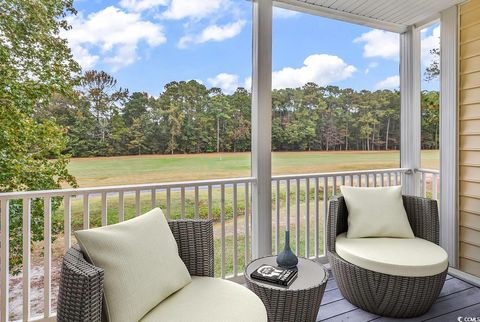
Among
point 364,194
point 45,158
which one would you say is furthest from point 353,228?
point 45,158

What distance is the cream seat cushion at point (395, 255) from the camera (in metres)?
A: 2.07

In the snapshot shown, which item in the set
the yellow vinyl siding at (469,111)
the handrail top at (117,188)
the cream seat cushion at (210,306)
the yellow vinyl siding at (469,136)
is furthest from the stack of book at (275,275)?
the yellow vinyl siding at (469,111)

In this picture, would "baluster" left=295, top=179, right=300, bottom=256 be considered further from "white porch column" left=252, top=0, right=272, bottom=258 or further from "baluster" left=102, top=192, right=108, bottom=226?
"baluster" left=102, top=192, right=108, bottom=226

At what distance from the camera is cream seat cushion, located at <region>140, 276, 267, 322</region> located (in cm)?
Result: 133

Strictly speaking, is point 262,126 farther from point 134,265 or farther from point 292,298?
point 134,265

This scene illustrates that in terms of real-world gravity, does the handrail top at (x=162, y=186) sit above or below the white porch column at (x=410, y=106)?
below

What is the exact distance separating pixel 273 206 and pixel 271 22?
1698 millimetres

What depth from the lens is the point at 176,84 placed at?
2.66 m

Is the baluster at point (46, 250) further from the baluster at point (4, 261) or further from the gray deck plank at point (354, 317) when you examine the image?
the gray deck plank at point (354, 317)

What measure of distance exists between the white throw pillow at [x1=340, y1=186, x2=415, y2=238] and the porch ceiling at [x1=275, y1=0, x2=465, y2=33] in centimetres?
179

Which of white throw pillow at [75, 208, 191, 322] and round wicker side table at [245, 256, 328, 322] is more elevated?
white throw pillow at [75, 208, 191, 322]

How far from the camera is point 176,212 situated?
2.65 m

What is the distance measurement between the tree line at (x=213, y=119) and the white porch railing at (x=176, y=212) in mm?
347

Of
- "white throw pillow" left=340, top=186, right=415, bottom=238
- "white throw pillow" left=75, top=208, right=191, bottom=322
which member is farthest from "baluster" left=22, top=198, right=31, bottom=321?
"white throw pillow" left=340, top=186, right=415, bottom=238
